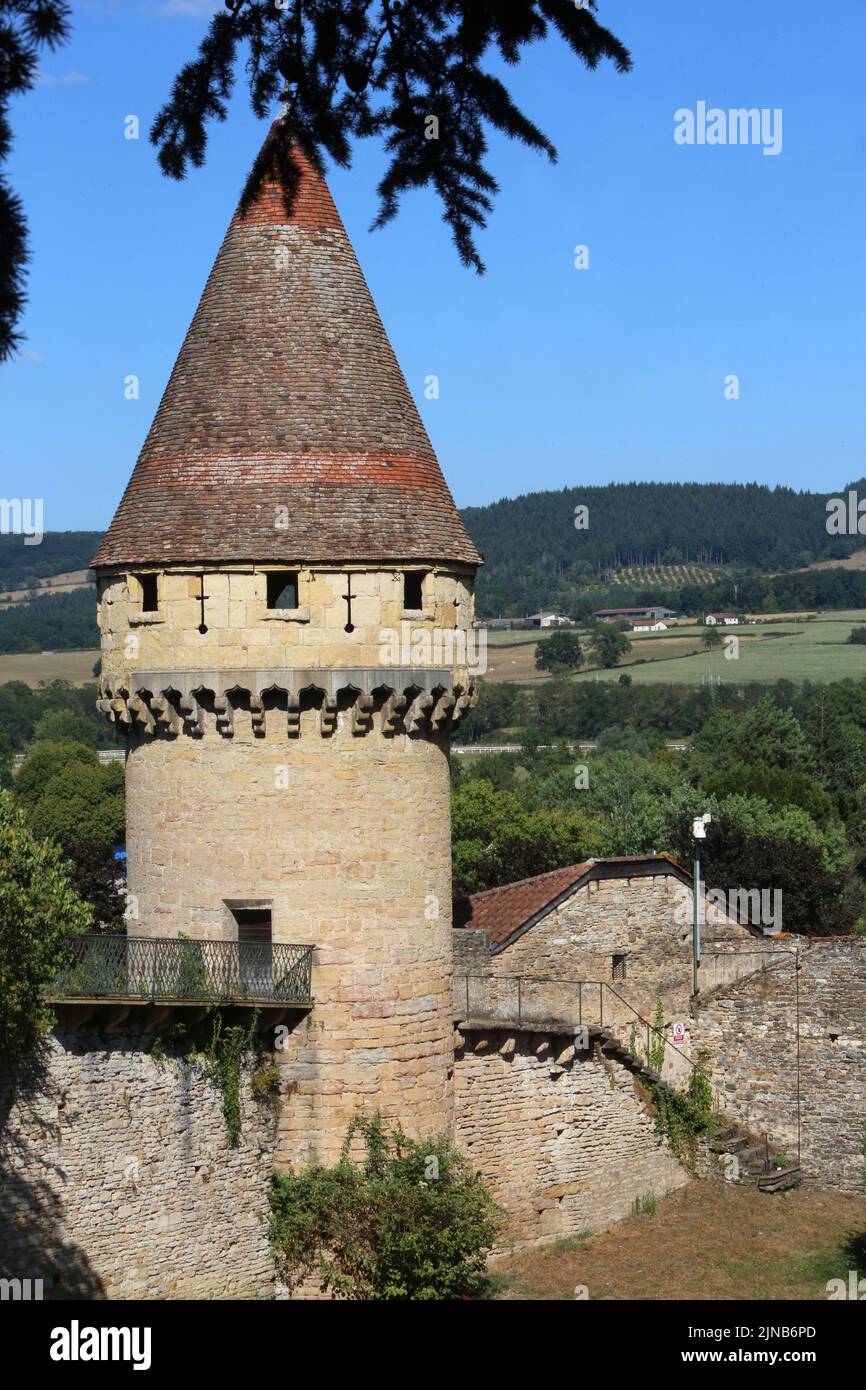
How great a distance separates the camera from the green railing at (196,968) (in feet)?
68.7

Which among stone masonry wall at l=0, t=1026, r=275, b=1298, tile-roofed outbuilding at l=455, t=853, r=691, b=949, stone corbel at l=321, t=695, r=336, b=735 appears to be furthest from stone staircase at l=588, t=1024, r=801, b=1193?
stone corbel at l=321, t=695, r=336, b=735

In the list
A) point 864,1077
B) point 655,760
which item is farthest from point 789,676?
point 864,1077

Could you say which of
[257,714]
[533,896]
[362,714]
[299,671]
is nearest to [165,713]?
[257,714]

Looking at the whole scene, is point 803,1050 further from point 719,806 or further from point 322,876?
point 719,806

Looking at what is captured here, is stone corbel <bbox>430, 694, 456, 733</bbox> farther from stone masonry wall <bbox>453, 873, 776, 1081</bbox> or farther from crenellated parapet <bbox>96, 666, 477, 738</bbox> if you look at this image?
stone masonry wall <bbox>453, 873, 776, 1081</bbox>

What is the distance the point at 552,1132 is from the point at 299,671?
8257 mm

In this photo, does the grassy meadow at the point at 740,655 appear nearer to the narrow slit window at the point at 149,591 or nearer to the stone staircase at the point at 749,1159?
the stone staircase at the point at 749,1159

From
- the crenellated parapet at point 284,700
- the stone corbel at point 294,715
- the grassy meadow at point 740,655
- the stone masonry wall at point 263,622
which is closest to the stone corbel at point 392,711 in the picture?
the crenellated parapet at point 284,700

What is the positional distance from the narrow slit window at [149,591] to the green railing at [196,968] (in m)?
3.90

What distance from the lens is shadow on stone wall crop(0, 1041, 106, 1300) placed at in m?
19.5

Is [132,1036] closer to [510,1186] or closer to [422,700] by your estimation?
[422,700]

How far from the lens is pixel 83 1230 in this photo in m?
20.2

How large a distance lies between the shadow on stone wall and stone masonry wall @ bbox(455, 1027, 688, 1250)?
240 inches
